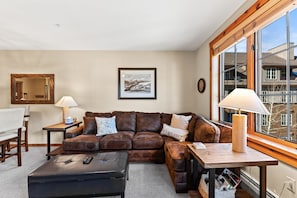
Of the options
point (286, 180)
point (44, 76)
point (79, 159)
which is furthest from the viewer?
point (44, 76)

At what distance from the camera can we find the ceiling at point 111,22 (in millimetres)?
2510

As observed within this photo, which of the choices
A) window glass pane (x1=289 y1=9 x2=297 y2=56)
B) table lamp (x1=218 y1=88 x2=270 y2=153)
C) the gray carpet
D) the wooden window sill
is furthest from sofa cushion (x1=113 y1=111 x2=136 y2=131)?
window glass pane (x1=289 y1=9 x2=297 y2=56)

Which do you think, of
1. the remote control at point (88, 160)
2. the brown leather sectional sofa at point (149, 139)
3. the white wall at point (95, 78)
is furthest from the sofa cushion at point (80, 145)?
the white wall at point (95, 78)

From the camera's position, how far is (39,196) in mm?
2016

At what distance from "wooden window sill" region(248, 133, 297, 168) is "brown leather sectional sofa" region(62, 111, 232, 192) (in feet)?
1.18

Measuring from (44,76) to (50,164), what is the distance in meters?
3.23

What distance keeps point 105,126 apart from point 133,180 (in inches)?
57.5

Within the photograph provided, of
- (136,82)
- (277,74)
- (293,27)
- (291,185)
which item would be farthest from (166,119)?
(293,27)

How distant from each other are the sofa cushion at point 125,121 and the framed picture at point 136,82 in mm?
605

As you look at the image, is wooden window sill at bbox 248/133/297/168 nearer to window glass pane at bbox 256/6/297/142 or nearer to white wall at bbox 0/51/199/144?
window glass pane at bbox 256/6/297/142

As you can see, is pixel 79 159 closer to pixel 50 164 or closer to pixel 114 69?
pixel 50 164

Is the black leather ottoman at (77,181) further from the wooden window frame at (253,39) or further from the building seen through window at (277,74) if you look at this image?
the building seen through window at (277,74)

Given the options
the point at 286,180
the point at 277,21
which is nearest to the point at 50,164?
the point at 286,180

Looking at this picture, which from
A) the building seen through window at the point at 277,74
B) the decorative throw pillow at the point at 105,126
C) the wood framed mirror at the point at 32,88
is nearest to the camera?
the building seen through window at the point at 277,74
